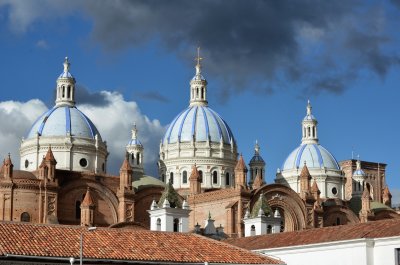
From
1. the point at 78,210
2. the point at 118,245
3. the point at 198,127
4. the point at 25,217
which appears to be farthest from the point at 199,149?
the point at 118,245

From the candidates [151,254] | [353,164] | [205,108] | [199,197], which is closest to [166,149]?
[205,108]

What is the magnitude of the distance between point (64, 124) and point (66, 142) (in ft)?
6.21

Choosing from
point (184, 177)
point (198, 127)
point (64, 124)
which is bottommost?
point (184, 177)

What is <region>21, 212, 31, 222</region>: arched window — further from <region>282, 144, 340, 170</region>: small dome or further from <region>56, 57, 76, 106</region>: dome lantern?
<region>282, 144, 340, 170</region>: small dome

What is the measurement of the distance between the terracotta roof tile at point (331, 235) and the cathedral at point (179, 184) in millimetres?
10634

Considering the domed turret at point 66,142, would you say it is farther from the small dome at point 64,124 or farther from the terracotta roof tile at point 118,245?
the terracotta roof tile at point 118,245

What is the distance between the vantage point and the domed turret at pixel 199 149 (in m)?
82.3

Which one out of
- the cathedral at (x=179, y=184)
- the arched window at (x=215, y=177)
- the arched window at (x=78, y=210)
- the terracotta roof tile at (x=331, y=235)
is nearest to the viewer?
the terracotta roof tile at (x=331, y=235)

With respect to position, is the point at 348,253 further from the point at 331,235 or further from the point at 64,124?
the point at 64,124

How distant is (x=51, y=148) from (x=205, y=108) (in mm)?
19884

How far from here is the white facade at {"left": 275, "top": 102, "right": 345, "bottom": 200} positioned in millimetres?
91000

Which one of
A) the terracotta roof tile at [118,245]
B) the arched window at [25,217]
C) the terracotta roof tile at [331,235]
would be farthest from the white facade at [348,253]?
the arched window at [25,217]

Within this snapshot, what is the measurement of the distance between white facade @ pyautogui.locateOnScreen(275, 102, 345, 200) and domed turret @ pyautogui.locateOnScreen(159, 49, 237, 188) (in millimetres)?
10000

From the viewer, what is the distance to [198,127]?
8388cm
